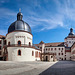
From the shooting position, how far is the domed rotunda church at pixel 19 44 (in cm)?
3728

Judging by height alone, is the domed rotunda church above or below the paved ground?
above

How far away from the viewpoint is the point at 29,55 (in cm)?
3862

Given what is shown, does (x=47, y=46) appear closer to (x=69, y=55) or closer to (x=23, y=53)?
(x=69, y=55)

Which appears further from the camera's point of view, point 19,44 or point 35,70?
point 19,44

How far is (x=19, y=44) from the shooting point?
3894 cm

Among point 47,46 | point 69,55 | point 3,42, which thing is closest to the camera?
point 3,42

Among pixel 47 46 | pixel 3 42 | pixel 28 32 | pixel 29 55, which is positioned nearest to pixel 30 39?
pixel 28 32

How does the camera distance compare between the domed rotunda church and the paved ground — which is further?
the domed rotunda church

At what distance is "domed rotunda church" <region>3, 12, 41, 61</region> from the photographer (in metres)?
37.3

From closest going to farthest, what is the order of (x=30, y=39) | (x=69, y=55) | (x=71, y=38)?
(x=30, y=39) → (x=69, y=55) → (x=71, y=38)

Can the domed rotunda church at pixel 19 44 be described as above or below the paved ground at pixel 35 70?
above

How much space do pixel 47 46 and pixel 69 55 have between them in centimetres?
1533

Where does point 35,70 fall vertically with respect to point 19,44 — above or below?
below

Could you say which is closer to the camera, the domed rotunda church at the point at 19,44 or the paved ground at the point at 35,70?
the paved ground at the point at 35,70
